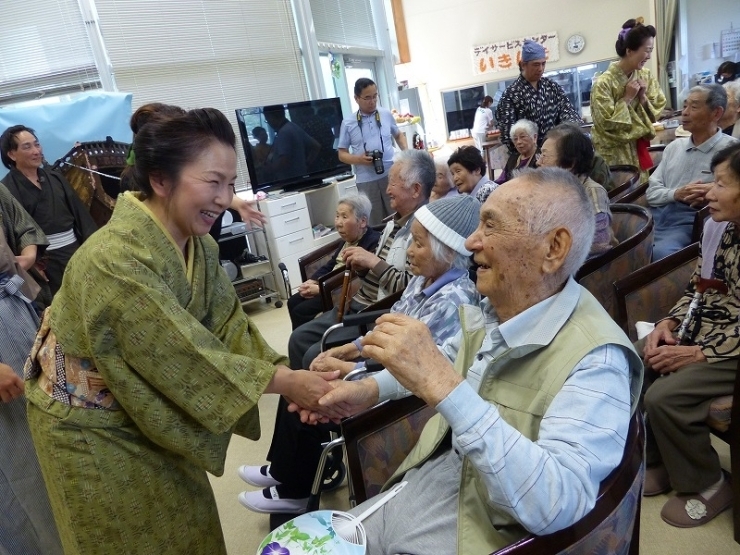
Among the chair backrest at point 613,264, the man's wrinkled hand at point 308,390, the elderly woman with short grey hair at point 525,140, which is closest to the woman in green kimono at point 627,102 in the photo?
the elderly woman with short grey hair at point 525,140

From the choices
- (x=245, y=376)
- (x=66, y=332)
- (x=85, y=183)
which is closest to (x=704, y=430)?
(x=245, y=376)

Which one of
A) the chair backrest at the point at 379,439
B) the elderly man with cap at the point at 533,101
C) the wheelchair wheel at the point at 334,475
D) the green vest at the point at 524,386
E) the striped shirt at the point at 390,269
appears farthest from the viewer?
the elderly man with cap at the point at 533,101

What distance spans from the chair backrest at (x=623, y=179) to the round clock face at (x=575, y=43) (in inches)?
248

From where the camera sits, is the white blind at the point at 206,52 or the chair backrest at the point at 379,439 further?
the white blind at the point at 206,52

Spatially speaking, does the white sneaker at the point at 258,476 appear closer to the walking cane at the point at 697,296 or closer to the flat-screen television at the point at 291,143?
the walking cane at the point at 697,296

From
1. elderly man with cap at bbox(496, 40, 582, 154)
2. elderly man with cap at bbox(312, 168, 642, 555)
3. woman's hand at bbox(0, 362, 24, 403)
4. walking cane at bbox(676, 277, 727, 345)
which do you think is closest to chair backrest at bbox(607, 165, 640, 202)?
elderly man with cap at bbox(496, 40, 582, 154)

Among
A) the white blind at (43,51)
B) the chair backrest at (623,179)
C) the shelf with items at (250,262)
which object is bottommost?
the shelf with items at (250,262)

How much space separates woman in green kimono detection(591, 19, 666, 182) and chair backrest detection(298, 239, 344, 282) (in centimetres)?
191

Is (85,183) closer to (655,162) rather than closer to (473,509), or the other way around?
(473,509)

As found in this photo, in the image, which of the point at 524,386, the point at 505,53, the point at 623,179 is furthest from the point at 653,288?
the point at 505,53

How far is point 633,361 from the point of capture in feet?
3.18

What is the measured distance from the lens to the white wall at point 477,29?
27.8ft

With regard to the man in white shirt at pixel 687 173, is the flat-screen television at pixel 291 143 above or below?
above

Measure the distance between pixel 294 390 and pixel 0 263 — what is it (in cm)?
114
